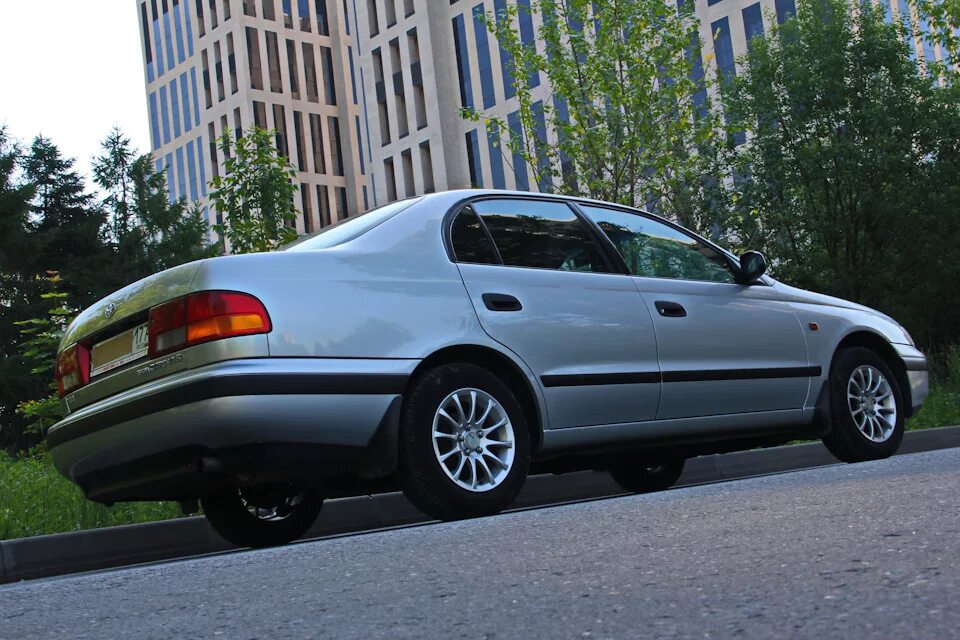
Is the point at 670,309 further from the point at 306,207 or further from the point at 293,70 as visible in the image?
the point at 293,70

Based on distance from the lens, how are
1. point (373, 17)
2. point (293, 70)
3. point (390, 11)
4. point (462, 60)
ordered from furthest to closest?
point (293, 70) → point (373, 17) → point (390, 11) → point (462, 60)

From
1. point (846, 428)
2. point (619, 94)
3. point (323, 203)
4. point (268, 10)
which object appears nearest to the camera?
point (846, 428)

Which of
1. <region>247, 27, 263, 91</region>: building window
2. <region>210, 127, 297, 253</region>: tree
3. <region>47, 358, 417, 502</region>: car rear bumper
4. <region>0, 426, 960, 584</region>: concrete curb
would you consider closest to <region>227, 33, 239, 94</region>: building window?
<region>247, 27, 263, 91</region>: building window

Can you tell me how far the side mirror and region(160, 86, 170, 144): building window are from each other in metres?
68.0

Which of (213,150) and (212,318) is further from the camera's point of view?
(213,150)

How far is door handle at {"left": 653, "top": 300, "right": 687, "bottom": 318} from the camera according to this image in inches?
241

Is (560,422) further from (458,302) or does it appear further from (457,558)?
(457,558)

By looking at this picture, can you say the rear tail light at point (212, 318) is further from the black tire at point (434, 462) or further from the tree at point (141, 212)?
the tree at point (141, 212)

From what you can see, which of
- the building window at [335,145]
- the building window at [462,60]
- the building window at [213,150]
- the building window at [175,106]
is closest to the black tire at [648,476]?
the building window at [462,60]

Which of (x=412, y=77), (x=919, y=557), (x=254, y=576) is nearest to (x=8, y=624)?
(x=254, y=576)

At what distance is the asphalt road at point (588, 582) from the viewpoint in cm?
243

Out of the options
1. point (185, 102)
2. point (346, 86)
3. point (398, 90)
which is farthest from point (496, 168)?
point (185, 102)

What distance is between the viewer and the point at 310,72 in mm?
65875

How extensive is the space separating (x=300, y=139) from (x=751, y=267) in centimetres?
5936
